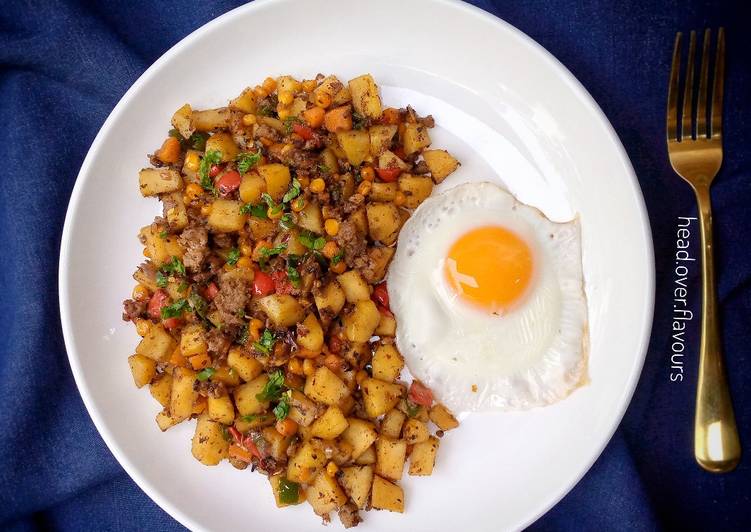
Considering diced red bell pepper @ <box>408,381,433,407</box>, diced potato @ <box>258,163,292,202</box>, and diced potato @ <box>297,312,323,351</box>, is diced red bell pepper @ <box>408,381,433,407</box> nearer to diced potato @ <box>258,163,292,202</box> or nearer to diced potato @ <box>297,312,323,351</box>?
diced potato @ <box>297,312,323,351</box>

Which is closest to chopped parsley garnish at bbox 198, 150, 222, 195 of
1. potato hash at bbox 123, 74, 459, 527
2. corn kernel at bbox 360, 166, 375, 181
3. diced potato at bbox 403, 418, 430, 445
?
potato hash at bbox 123, 74, 459, 527

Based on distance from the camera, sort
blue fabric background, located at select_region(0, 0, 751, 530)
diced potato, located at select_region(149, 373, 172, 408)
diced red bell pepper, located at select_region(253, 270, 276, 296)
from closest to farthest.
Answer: diced red bell pepper, located at select_region(253, 270, 276, 296) < blue fabric background, located at select_region(0, 0, 751, 530) < diced potato, located at select_region(149, 373, 172, 408)

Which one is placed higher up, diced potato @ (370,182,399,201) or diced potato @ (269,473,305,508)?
diced potato @ (370,182,399,201)

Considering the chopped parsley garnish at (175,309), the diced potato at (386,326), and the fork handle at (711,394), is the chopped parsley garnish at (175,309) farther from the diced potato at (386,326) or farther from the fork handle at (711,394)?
the fork handle at (711,394)

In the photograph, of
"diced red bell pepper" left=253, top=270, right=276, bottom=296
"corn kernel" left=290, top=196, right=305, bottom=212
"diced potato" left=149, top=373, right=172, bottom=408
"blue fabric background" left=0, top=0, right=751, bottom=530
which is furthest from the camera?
"diced potato" left=149, top=373, right=172, bottom=408

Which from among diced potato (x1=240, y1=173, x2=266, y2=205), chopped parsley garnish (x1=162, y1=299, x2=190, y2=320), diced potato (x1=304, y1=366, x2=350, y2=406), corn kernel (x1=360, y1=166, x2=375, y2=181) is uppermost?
corn kernel (x1=360, y1=166, x2=375, y2=181)

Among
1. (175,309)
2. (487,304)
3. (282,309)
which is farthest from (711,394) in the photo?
(175,309)

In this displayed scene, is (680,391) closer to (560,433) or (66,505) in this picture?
(560,433)
